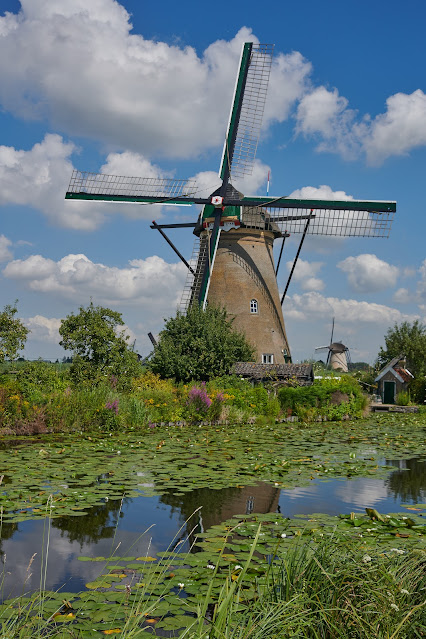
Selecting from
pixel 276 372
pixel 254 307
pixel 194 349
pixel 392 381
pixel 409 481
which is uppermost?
pixel 254 307

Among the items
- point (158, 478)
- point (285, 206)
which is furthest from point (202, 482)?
point (285, 206)

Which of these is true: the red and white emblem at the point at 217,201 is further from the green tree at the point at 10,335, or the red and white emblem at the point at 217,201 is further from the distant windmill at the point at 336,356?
the distant windmill at the point at 336,356

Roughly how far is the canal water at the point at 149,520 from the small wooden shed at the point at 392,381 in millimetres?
23877

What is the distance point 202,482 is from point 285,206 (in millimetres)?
20921

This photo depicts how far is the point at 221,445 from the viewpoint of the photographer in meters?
13.2

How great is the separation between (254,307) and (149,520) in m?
21.6

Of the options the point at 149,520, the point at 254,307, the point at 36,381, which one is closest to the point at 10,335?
the point at 36,381

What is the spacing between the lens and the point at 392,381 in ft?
112

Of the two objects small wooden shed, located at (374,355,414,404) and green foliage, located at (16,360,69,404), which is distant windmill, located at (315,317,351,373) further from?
green foliage, located at (16,360,69,404)

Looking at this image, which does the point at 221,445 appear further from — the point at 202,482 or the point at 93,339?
the point at 93,339

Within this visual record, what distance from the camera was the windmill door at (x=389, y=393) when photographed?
34062mm

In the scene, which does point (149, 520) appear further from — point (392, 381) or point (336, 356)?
point (336, 356)

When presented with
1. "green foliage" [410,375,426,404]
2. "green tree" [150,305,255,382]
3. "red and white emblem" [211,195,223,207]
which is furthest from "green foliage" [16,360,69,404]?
"green foliage" [410,375,426,404]

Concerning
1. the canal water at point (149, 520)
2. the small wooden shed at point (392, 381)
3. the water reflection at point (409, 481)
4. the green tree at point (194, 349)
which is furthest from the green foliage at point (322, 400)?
the small wooden shed at point (392, 381)
